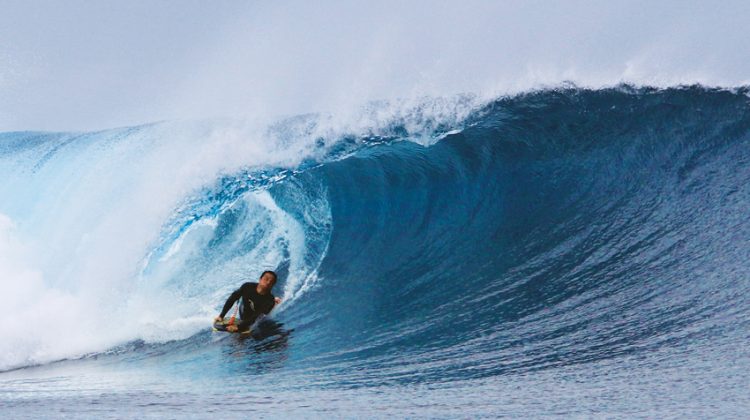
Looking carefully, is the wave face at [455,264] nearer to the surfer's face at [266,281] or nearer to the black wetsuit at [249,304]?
the black wetsuit at [249,304]

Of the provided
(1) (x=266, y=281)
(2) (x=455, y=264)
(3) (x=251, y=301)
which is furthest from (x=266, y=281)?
(2) (x=455, y=264)

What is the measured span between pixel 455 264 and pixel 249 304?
2287mm

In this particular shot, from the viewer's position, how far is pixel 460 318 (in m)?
6.91

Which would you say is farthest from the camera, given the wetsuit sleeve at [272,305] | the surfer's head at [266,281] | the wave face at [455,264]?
the wetsuit sleeve at [272,305]

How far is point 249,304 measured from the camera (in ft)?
24.1

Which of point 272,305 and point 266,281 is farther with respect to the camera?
point 272,305

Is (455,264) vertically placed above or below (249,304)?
below

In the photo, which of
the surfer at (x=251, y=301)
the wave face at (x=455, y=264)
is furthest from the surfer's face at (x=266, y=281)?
the wave face at (x=455, y=264)

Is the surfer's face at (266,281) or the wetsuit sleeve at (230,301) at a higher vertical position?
the surfer's face at (266,281)

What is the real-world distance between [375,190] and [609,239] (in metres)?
3.26

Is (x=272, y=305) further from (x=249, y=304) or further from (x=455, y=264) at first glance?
(x=455, y=264)

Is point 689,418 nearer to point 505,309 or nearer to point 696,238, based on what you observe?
point 505,309

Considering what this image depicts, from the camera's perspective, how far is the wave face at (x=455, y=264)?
205 inches

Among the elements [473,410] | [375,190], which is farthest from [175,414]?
[375,190]
